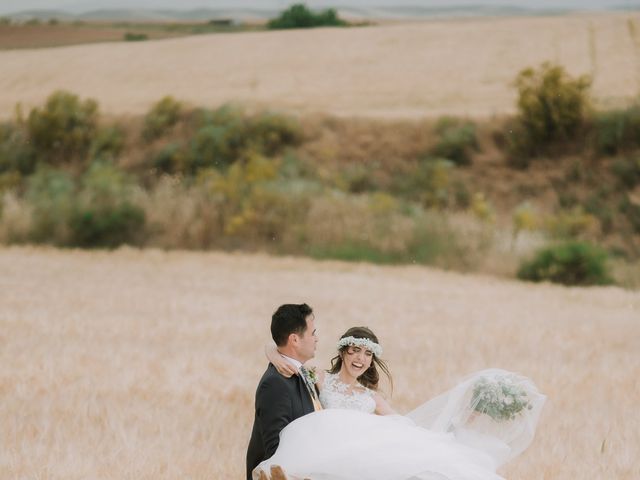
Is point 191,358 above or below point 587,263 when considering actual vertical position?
above

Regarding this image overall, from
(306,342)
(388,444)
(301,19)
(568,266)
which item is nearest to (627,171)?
(568,266)

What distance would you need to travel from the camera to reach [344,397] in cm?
525

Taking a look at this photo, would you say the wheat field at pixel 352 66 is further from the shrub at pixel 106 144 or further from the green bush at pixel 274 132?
the shrub at pixel 106 144

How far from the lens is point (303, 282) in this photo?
70.4 ft

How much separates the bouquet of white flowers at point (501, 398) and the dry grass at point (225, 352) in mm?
1734

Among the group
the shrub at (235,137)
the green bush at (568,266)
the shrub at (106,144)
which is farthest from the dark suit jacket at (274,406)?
the shrub at (106,144)

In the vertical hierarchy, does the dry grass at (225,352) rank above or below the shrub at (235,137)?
above

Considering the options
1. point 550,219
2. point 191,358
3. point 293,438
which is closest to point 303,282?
point 191,358

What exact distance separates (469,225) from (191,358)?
1654 centimetres

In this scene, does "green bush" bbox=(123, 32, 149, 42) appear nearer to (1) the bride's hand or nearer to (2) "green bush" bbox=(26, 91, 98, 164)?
(2) "green bush" bbox=(26, 91, 98, 164)

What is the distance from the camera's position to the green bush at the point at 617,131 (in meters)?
42.1

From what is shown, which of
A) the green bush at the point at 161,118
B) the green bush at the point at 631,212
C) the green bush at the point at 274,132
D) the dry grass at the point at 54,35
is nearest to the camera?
the green bush at the point at 631,212

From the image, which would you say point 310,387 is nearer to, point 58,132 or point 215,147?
point 215,147

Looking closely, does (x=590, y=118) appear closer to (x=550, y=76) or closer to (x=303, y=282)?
(x=550, y=76)
